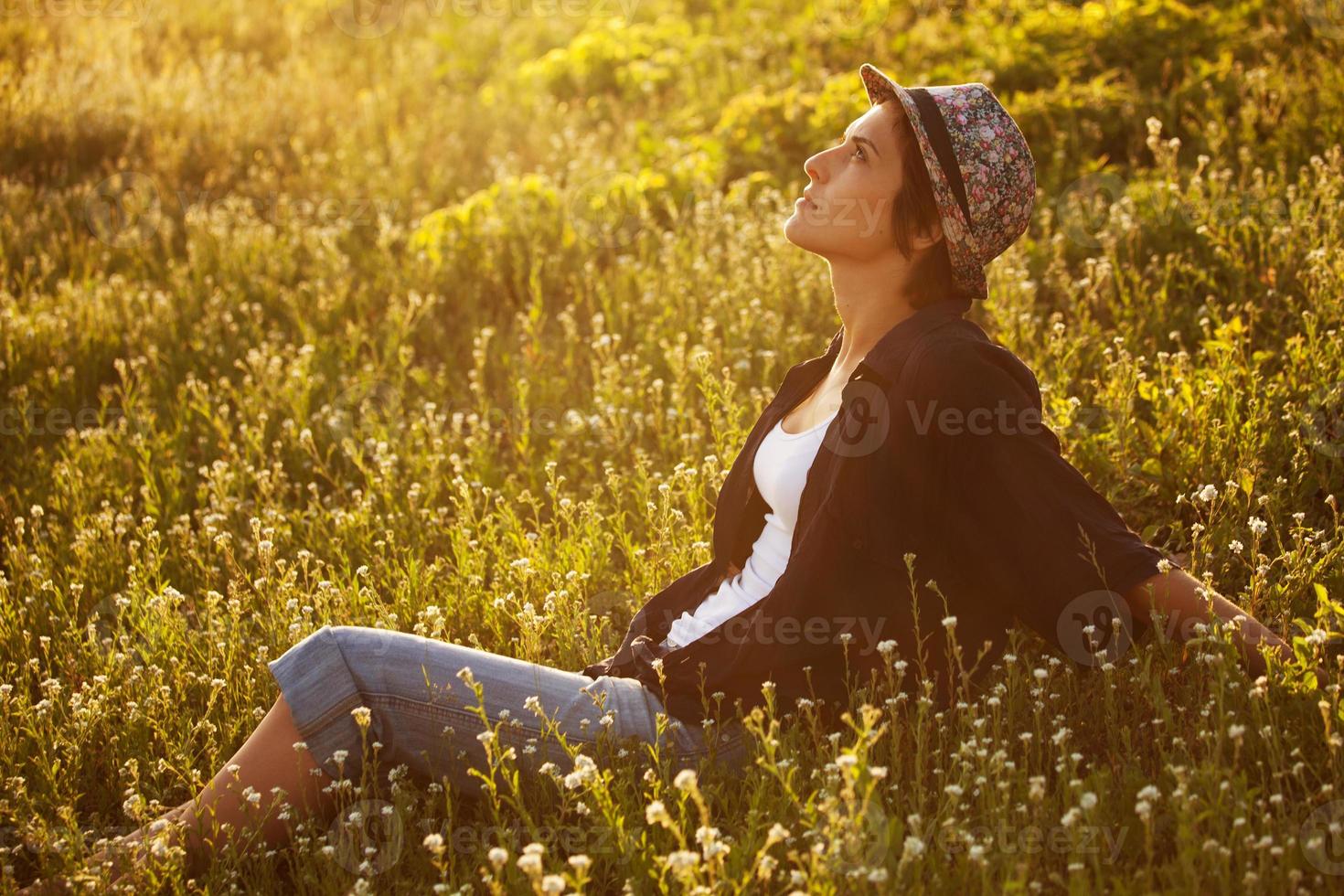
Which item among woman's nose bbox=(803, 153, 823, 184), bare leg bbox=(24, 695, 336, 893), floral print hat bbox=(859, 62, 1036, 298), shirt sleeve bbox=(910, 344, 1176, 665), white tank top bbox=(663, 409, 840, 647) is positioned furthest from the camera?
woman's nose bbox=(803, 153, 823, 184)

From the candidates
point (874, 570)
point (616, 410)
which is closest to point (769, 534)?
point (874, 570)

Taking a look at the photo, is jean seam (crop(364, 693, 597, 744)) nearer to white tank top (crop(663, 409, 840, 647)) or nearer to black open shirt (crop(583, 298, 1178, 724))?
black open shirt (crop(583, 298, 1178, 724))

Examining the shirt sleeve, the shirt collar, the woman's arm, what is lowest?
the woman's arm

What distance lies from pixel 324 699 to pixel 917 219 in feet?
6.89

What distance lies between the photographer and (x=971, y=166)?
3.50m

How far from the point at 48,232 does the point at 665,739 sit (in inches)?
290

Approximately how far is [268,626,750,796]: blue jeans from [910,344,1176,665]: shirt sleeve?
0.87 m

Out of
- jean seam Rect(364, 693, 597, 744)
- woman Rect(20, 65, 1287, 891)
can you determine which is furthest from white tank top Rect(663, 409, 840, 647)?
jean seam Rect(364, 693, 597, 744)

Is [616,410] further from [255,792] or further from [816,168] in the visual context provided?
[255,792]

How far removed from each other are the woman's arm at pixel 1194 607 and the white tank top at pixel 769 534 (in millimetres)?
927

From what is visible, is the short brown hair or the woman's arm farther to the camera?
the short brown hair

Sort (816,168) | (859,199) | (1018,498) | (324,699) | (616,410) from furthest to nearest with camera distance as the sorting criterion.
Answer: (616,410), (816,168), (859,199), (324,699), (1018,498)

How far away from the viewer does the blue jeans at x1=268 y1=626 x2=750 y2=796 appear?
3.41 metres

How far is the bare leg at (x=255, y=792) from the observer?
3.39 m
